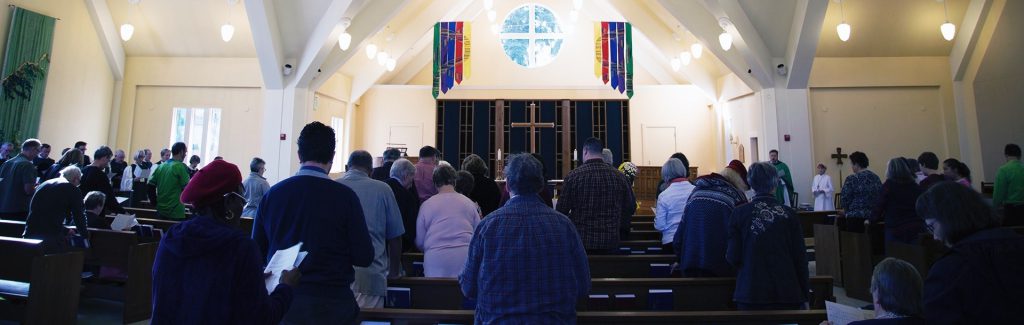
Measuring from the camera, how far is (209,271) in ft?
4.28

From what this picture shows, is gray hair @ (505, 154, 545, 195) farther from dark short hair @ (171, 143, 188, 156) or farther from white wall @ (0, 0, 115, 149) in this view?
white wall @ (0, 0, 115, 149)

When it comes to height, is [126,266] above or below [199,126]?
below

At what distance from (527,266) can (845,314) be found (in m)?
1.04

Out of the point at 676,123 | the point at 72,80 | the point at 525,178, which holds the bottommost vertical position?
the point at 525,178

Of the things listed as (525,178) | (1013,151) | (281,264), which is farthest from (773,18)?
(281,264)

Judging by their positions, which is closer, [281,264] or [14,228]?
[281,264]

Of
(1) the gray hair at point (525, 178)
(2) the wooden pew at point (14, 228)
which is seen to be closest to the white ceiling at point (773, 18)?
(1) the gray hair at point (525, 178)

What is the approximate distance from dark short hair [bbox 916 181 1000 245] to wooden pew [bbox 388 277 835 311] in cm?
118

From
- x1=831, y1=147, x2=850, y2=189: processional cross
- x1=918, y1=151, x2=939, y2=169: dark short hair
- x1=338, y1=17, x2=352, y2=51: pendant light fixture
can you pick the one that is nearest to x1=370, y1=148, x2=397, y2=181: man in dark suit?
x1=918, y1=151, x2=939, y2=169: dark short hair

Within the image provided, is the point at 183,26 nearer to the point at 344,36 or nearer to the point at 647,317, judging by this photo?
the point at 344,36

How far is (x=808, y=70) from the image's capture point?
8.47 metres

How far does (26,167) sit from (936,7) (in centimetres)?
1273

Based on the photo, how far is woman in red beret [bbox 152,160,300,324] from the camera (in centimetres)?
130

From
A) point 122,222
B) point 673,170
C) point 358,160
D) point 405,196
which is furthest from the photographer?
point 122,222
